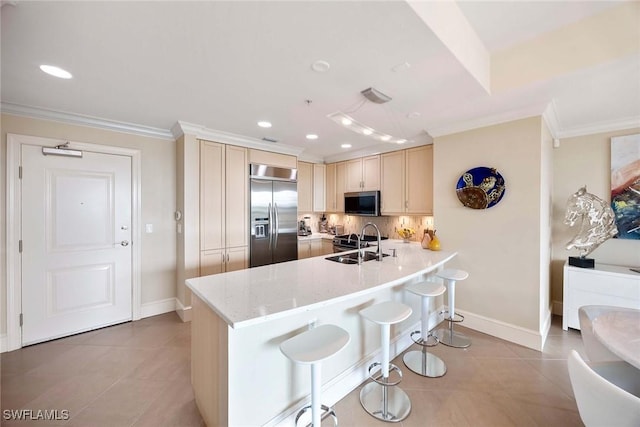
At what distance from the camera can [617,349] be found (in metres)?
1.26

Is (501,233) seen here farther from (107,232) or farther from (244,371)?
(107,232)

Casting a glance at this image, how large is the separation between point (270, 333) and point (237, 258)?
2.27m

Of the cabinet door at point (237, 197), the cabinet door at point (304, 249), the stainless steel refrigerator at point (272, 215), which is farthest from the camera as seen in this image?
the cabinet door at point (304, 249)

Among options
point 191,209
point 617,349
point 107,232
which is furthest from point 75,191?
point 617,349

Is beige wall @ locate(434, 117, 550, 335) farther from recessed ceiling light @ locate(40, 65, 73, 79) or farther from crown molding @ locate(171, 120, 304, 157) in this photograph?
recessed ceiling light @ locate(40, 65, 73, 79)

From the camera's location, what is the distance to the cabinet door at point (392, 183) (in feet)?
12.8

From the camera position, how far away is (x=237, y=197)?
360 centimetres

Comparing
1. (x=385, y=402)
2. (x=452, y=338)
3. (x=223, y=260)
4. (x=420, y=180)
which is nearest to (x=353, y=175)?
(x=420, y=180)

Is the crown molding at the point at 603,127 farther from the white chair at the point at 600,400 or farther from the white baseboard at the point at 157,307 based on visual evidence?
the white baseboard at the point at 157,307

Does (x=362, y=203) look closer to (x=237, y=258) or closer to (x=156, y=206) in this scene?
(x=237, y=258)

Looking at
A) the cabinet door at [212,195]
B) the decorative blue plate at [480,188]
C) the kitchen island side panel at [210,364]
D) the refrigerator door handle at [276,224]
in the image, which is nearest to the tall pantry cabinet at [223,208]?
the cabinet door at [212,195]

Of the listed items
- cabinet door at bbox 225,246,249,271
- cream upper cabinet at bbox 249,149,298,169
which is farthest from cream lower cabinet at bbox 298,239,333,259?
cream upper cabinet at bbox 249,149,298,169

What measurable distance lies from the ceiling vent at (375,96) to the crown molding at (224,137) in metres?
2.03

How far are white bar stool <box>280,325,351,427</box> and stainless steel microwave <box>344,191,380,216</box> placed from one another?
2917 millimetres
